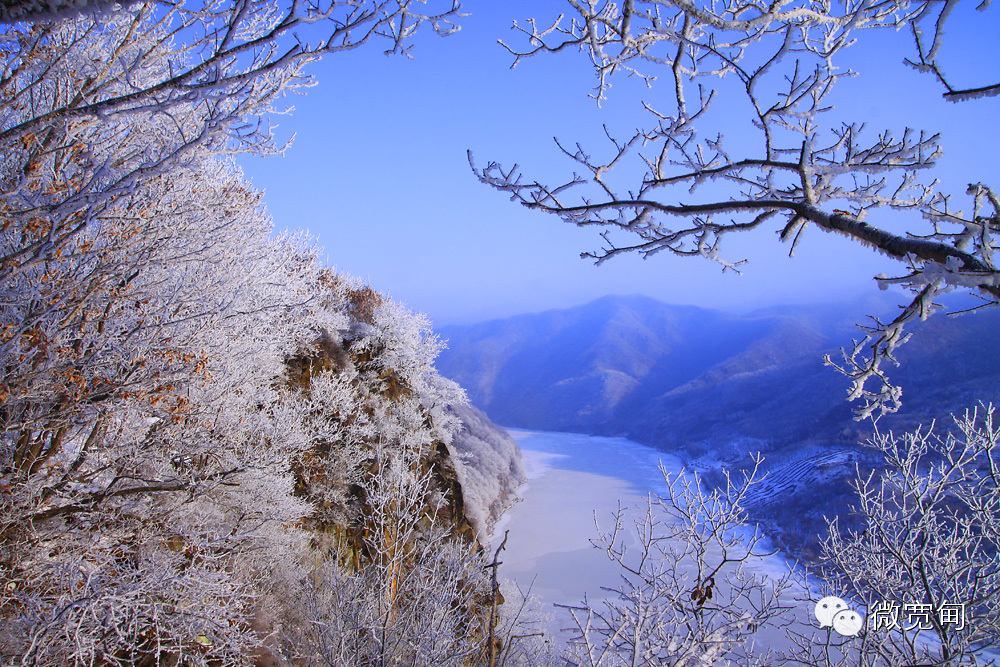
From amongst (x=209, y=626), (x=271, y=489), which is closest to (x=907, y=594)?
(x=209, y=626)

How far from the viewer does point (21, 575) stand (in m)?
3.64

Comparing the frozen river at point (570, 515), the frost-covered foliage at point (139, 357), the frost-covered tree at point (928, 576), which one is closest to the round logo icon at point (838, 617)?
the frost-covered tree at point (928, 576)

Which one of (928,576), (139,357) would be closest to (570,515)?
(928,576)

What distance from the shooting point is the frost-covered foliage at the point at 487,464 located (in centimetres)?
2436

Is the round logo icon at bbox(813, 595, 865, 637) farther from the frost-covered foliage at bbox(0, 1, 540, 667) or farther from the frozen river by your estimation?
the frozen river

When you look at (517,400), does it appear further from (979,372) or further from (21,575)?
(21,575)

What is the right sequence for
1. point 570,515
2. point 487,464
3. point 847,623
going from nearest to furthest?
point 847,623
point 487,464
point 570,515

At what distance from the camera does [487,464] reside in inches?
1080

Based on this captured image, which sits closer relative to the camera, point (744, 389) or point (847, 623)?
point (847, 623)

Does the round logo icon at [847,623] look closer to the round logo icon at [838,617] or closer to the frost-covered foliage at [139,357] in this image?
Result: the round logo icon at [838,617]

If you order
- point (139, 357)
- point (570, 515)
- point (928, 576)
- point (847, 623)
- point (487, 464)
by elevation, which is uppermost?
point (139, 357)

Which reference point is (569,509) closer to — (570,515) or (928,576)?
(570,515)

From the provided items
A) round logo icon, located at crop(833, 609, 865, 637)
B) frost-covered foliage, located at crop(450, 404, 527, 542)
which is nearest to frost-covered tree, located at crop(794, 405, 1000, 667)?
round logo icon, located at crop(833, 609, 865, 637)

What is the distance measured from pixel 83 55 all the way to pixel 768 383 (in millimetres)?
58689
